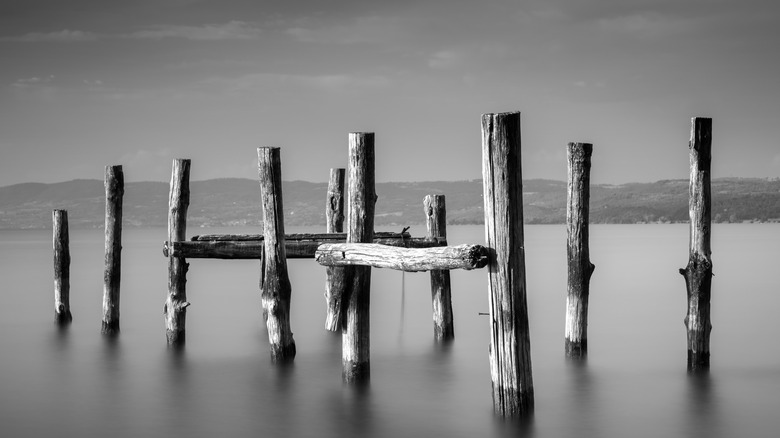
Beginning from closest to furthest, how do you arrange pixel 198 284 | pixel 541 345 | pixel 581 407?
Answer: pixel 581 407, pixel 541 345, pixel 198 284

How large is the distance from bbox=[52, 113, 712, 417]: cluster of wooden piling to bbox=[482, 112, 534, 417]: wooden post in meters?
0.01

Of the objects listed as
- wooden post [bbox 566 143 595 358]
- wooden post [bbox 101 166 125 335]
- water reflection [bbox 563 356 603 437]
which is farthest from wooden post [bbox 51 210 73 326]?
wooden post [bbox 566 143 595 358]

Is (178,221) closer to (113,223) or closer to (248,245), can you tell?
(248,245)

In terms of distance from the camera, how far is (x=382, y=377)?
14500 millimetres

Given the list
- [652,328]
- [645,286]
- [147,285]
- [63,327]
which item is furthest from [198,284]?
[652,328]

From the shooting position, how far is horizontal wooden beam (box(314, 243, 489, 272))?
9.79 meters

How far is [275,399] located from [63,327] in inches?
352

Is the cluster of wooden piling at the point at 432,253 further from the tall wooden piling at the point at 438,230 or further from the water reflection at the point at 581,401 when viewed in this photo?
the water reflection at the point at 581,401

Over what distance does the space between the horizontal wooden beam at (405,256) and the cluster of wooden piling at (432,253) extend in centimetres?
1

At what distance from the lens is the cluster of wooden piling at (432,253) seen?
31.4ft

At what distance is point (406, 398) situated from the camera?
13172 millimetres

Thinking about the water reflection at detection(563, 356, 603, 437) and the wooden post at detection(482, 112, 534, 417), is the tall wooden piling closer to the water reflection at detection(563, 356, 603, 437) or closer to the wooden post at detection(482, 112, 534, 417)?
the water reflection at detection(563, 356, 603, 437)

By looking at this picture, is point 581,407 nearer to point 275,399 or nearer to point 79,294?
point 275,399

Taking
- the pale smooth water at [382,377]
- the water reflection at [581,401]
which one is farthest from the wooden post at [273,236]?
the water reflection at [581,401]
